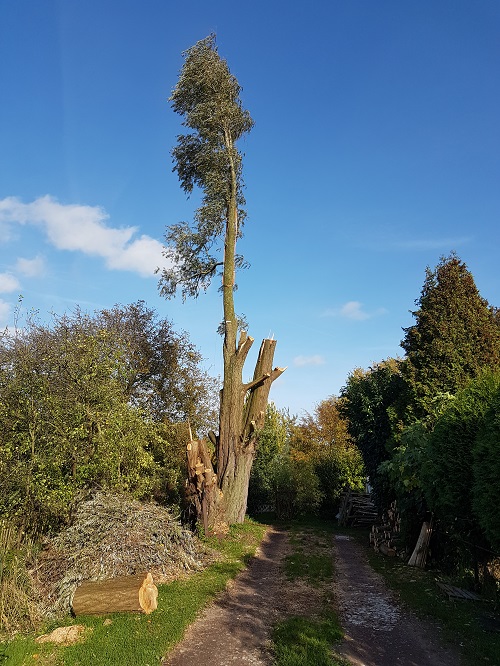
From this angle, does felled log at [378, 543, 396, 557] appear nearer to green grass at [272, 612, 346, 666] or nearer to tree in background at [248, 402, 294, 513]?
green grass at [272, 612, 346, 666]

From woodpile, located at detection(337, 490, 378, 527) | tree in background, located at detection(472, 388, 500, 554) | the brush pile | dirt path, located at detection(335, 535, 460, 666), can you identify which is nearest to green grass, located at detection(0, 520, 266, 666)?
the brush pile

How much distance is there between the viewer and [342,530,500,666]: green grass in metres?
6.89

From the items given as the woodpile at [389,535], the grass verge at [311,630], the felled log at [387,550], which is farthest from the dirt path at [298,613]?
the woodpile at [389,535]

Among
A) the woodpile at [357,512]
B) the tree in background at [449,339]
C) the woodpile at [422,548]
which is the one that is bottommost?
the woodpile at [357,512]

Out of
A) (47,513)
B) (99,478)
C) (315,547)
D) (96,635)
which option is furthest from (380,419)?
(96,635)

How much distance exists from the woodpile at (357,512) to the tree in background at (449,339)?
36.5ft

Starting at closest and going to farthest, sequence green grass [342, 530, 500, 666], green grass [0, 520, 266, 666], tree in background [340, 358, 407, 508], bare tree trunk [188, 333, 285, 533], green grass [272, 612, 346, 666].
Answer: green grass [272, 612, 346, 666] → green grass [0, 520, 266, 666] → green grass [342, 530, 500, 666] → bare tree trunk [188, 333, 285, 533] → tree in background [340, 358, 407, 508]

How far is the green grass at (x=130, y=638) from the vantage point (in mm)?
6590

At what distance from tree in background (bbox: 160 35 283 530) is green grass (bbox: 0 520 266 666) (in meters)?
7.26

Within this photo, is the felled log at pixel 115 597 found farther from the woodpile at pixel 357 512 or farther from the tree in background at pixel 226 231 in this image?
the woodpile at pixel 357 512

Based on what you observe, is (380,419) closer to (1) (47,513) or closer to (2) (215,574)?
(2) (215,574)

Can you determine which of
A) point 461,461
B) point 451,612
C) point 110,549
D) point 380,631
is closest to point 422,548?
point 461,461

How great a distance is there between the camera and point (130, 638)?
715cm

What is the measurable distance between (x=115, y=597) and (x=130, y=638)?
3.78ft
